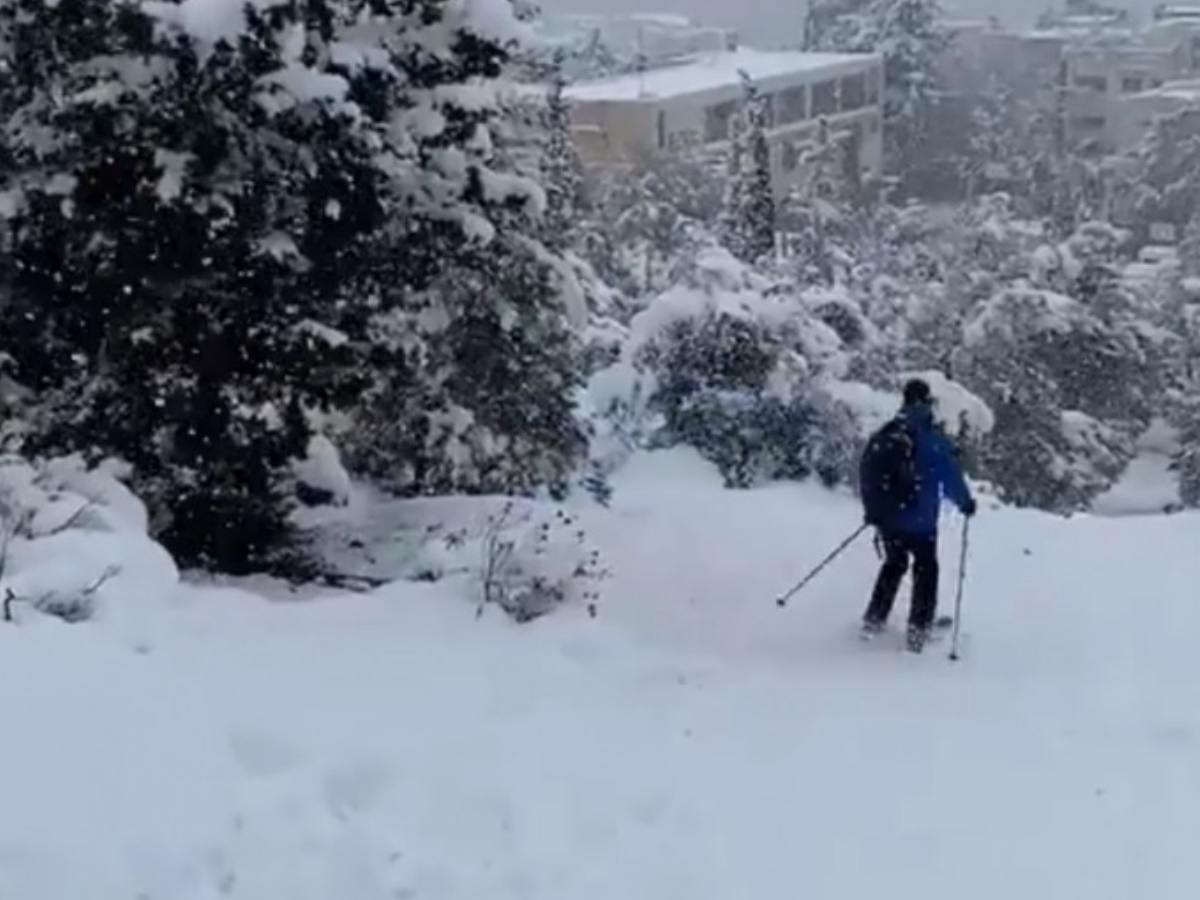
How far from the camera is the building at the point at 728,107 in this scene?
4303 centimetres

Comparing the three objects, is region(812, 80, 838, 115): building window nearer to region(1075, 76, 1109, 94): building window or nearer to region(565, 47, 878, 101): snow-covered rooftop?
region(565, 47, 878, 101): snow-covered rooftop

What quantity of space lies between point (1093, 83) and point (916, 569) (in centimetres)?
4520

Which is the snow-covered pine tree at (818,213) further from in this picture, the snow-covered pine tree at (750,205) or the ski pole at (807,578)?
the ski pole at (807,578)

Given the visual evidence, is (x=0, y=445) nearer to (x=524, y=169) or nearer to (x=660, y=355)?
(x=524, y=169)

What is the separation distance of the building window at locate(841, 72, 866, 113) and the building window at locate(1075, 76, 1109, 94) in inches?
271

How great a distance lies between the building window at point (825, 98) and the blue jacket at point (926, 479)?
1529 inches

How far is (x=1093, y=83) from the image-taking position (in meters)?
51.0

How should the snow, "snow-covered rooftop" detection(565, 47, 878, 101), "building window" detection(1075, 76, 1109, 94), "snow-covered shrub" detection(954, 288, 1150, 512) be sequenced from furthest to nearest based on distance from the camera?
"building window" detection(1075, 76, 1109, 94) → "snow-covered rooftop" detection(565, 47, 878, 101) → the snow → "snow-covered shrub" detection(954, 288, 1150, 512)

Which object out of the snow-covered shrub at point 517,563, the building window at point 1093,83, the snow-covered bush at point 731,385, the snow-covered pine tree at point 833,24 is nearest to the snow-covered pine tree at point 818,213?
the snow-covered bush at point 731,385

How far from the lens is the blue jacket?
8.55m

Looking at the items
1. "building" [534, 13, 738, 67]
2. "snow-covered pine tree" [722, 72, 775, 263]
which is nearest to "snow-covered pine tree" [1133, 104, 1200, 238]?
"snow-covered pine tree" [722, 72, 775, 263]

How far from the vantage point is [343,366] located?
9.21 metres

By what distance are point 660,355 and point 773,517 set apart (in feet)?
12.7

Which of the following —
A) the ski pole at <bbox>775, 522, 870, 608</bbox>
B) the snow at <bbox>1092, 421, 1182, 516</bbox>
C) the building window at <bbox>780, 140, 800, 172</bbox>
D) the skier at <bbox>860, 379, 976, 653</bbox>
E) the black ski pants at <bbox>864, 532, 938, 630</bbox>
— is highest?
the skier at <bbox>860, 379, 976, 653</bbox>
